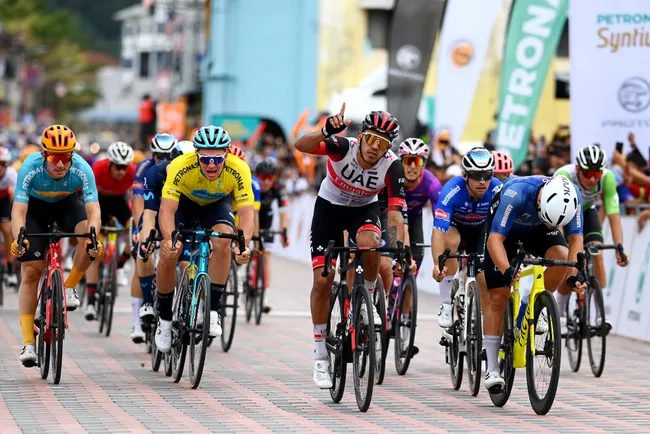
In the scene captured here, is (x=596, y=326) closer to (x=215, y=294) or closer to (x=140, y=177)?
(x=215, y=294)

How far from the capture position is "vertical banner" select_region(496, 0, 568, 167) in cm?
1909

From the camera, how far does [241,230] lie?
1069 cm

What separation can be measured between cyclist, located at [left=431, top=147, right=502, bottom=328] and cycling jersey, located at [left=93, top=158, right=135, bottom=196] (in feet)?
13.7

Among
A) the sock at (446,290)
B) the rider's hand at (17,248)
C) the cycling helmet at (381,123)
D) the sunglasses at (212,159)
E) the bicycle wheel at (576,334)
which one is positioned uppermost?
the cycling helmet at (381,123)

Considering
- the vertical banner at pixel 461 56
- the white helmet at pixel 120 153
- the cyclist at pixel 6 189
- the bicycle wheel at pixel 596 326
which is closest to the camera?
the bicycle wheel at pixel 596 326

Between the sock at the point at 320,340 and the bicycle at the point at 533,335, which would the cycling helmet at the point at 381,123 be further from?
the sock at the point at 320,340

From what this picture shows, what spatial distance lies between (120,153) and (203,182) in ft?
13.2

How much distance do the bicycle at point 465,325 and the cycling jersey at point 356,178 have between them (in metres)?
0.75

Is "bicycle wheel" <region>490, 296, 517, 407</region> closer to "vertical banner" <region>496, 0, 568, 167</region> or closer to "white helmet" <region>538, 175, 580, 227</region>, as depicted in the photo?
"white helmet" <region>538, 175, 580, 227</region>

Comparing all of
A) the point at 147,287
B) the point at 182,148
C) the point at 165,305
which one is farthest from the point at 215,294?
the point at 182,148

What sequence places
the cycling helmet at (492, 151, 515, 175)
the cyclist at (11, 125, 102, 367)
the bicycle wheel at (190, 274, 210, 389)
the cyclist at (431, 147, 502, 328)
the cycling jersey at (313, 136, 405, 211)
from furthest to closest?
the cycling helmet at (492, 151, 515, 175) → the cyclist at (11, 125, 102, 367) → the cyclist at (431, 147, 502, 328) → the bicycle wheel at (190, 274, 210, 389) → the cycling jersey at (313, 136, 405, 211)

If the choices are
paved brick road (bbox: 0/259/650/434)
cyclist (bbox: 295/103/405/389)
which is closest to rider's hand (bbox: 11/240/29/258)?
paved brick road (bbox: 0/259/650/434)

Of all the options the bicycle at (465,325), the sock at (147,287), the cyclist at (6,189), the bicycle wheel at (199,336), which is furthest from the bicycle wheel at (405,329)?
the cyclist at (6,189)

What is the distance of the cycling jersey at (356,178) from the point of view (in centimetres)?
1005
